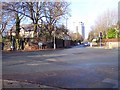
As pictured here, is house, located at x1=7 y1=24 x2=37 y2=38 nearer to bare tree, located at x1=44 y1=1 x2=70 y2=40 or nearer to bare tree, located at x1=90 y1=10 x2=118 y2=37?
bare tree, located at x1=44 y1=1 x2=70 y2=40

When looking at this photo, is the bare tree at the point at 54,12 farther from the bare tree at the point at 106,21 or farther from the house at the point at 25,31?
the bare tree at the point at 106,21

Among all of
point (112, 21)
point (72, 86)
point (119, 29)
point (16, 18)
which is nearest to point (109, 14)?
point (112, 21)

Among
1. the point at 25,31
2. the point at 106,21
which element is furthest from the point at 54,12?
the point at 106,21

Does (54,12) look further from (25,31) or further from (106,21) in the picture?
(106,21)

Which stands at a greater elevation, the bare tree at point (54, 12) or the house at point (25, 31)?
the bare tree at point (54, 12)

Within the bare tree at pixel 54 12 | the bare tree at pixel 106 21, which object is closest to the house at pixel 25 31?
the bare tree at pixel 54 12

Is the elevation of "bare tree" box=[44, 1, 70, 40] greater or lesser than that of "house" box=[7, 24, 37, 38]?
greater

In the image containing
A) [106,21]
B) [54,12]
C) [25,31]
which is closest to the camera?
[54,12]

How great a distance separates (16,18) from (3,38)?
4.74 m

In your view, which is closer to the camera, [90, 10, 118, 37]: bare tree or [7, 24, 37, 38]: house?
[7, 24, 37, 38]: house

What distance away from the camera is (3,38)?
49312 millimetres

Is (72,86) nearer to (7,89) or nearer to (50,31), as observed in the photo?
(7,89)

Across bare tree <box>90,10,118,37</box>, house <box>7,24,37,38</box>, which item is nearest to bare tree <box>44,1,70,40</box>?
house <box>7,24,37,38</box>

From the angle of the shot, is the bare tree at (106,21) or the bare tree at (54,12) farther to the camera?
the bare tree at (106,21)
